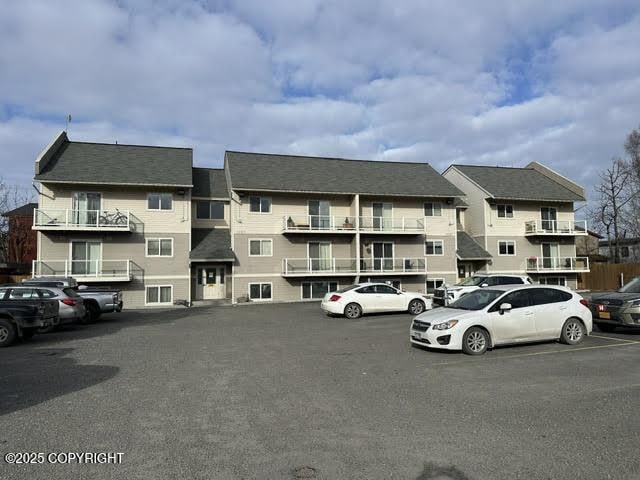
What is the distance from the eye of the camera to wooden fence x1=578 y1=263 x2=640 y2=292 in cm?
3512

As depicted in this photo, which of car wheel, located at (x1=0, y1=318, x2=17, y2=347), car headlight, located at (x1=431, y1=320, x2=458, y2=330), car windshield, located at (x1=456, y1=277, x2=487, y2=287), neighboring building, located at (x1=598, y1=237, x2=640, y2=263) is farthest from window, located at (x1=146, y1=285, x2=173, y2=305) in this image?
neighboring building, located at (x1=598, y1=237, x2=640, y2=263)

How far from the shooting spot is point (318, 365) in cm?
884

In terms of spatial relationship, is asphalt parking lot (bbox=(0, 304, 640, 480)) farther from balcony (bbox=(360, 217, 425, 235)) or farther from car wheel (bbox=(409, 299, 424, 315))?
balcony (bbox=(360, 217, 425, 235))

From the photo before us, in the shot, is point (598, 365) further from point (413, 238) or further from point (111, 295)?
point (413, 238)

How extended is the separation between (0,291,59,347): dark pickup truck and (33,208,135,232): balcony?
12.8m

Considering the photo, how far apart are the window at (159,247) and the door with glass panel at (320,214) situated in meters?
8.68

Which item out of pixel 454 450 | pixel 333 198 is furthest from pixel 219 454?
pixel 333 198

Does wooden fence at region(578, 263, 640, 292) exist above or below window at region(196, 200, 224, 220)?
below

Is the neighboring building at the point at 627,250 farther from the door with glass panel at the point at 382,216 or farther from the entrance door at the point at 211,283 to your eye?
the entrance door at the point at 211,283

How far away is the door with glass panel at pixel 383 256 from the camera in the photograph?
28922mm

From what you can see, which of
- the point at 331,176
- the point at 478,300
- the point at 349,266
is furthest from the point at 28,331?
the point at 331,176

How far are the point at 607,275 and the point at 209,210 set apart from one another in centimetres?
3135

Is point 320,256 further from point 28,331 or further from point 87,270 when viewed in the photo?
point 28,331

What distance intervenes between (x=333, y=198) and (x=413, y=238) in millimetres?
6213
